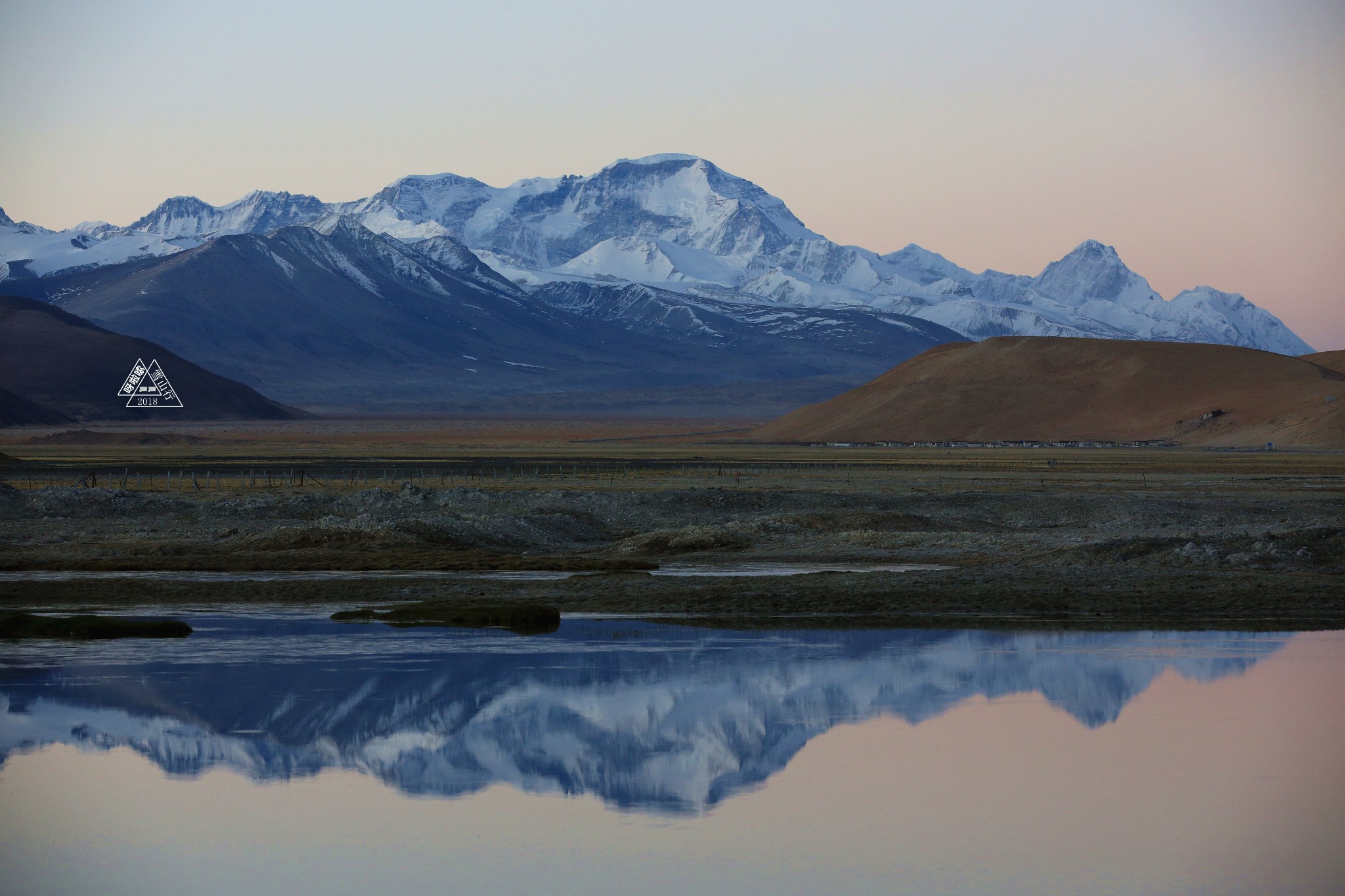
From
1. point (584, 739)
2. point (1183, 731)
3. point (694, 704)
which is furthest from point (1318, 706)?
point (584, 739)

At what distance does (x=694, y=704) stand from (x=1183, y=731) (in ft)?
18.8

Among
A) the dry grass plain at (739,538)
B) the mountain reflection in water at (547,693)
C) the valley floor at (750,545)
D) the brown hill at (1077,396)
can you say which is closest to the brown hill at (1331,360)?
the brown hill at (1077,396)

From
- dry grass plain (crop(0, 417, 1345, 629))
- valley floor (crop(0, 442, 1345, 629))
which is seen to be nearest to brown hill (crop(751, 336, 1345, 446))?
dry grass plain (crop(0, 417, 1345, 629))

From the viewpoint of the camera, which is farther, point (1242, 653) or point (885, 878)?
point (1242, 653)

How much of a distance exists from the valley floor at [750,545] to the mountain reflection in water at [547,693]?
3094 millimetres

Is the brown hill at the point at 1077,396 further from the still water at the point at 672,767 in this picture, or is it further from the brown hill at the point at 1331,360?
the still water at the point at 672,767

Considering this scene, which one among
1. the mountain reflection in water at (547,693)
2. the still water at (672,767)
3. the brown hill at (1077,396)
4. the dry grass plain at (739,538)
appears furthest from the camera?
the brown hill at (1077,396)

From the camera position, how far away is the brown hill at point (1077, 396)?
→ 147000 millimetres

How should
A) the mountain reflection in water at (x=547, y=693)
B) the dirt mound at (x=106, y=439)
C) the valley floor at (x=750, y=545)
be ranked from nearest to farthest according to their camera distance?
the mountain reflection in water at (x=547, y=693), the valley floor at (x=750, y=545), the dirt mound at (x=106, y=439)

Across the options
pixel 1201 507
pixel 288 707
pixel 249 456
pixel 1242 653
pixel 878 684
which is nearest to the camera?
pixel 288 707

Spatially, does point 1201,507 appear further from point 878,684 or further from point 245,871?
point 245,871

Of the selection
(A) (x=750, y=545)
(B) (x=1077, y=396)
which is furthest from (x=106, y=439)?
(A) (x=750, y=545)

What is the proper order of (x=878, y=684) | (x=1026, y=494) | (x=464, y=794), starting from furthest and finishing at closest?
(x=1026, y=494) < (x=878, y=684) < (x=464, y=794)

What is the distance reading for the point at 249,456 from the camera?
355 feet
